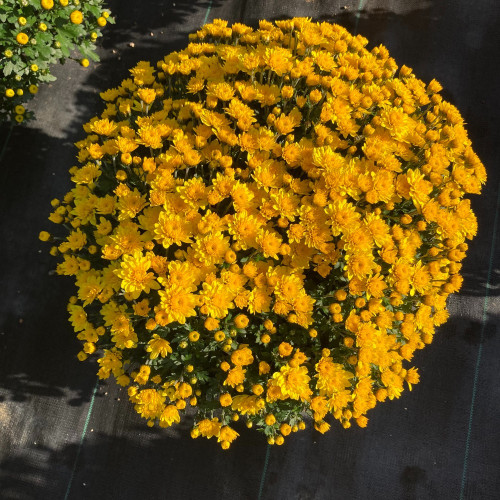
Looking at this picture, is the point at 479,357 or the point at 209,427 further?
the point at 479,357

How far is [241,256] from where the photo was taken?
8.54ft

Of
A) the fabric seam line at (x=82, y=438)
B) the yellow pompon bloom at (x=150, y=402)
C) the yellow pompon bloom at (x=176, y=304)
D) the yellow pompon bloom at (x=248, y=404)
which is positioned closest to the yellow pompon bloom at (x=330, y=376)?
the yellow pompon bloom at (x=248, y=404)

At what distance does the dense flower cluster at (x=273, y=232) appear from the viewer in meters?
2.39

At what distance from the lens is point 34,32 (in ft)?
10.6

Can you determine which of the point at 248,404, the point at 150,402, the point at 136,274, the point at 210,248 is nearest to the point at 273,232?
the point at 210,248

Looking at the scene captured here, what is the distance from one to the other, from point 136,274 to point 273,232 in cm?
81

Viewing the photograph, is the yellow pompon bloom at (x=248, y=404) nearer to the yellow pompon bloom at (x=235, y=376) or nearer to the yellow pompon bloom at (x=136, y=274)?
the yellow pompon bloom at (x=235, y=376)

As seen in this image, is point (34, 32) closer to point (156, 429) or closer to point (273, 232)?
point (273, 232)

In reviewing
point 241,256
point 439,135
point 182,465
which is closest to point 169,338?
point 241,256

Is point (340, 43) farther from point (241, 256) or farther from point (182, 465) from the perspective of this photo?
point (182, 465)

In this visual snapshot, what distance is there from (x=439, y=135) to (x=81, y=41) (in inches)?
131

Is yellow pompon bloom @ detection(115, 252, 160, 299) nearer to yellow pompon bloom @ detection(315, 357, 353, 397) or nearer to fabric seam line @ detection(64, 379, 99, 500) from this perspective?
yellow pompon bloom @ detection(315, 357, 353, 397)

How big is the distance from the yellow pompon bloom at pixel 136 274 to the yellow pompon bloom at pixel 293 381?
87cm

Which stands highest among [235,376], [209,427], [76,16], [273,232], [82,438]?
[76,16]
